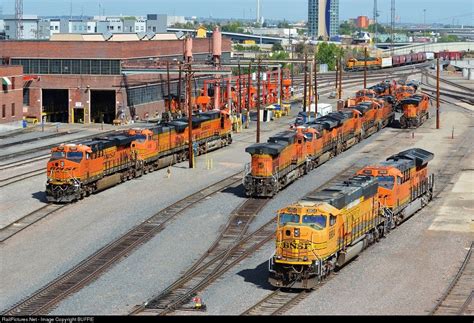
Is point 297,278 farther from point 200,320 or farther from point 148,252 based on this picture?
point 148,252

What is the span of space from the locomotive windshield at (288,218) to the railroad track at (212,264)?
349 centimetres

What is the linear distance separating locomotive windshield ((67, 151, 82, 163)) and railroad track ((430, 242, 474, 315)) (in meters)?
21.9

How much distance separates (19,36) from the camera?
14900cm

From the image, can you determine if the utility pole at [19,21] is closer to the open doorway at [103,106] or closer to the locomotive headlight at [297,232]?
the open doorway at [103,106]

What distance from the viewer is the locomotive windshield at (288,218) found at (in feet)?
107

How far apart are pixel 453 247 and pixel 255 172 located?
1391cm

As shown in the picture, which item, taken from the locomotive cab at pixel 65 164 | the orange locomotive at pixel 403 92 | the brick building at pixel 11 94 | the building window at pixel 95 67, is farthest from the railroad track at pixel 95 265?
the orange locomotive at pixel 403 92

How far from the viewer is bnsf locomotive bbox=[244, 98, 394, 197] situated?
4997 cm

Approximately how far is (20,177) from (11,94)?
3117 cm

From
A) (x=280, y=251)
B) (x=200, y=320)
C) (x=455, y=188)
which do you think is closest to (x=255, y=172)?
(x=455, y=188)

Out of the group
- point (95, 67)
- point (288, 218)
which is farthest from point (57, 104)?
point (288, 218)

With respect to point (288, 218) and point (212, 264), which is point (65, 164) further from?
point (288, 218)

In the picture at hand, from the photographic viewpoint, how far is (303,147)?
56688 millimetres

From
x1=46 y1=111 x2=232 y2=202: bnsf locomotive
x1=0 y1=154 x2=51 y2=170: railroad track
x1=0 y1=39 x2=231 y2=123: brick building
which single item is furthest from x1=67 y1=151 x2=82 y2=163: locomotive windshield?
x1=0 y1=39 x2=231 y2=123: brick building
